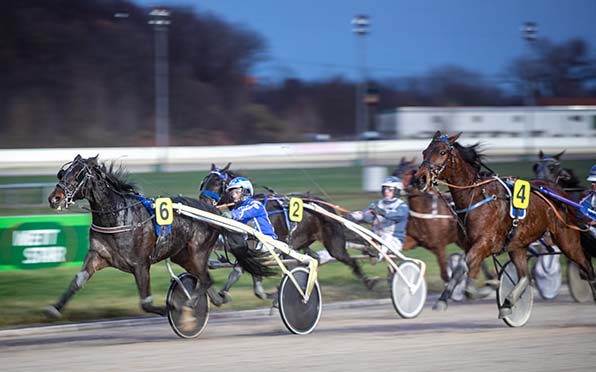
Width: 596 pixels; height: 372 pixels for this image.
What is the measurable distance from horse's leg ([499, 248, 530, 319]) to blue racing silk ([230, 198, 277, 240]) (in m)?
2.14

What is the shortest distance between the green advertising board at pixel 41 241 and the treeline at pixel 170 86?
23.0 meters

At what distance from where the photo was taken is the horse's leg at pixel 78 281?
7.48 meters

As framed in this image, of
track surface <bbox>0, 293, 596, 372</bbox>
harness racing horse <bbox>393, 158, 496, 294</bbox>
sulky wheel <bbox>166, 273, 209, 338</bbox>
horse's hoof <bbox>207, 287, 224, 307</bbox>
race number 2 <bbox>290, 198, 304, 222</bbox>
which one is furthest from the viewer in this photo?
harness racing horse <bbox>393, 158, 496, 294</bbox>

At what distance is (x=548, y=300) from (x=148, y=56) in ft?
108

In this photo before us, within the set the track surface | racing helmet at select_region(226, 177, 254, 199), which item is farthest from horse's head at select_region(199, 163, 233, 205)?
the track surface

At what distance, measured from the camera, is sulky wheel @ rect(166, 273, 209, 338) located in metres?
7.63

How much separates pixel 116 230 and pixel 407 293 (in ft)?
10.1

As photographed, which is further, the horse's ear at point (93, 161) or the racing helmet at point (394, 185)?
the racing helmet at point (394, 185)

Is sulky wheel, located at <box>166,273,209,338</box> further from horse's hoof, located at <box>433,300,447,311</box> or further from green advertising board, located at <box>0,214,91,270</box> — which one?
green advertising board, located at <box>0,214,91,270</box>

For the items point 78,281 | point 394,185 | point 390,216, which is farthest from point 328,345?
point 394,185

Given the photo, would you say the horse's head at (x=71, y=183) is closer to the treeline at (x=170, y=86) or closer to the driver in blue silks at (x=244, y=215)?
the driver in blue silks at (x=244, y=215)

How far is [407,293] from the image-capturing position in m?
9.09

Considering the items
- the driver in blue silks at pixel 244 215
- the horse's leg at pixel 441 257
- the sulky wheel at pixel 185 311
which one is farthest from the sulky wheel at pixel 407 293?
the sulky wheel at pixel 185 311

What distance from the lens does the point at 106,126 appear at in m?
36.6
